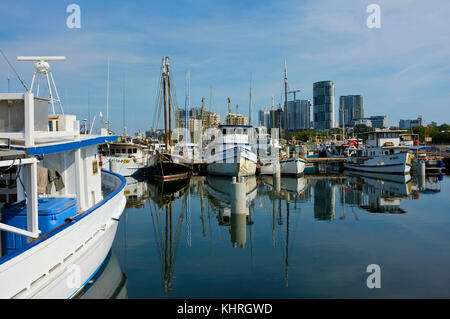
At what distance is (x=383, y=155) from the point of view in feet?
146

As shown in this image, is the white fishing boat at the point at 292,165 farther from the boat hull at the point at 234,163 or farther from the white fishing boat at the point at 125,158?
the white fishing boat at the point at 125,158

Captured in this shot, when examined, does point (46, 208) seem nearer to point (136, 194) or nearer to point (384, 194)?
point (136, 194)

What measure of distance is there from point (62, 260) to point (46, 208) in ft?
5.29

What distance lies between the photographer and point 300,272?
11141 millimetres

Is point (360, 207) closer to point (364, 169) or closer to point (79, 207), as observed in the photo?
point (79, 207)

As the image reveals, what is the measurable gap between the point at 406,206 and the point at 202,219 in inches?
528

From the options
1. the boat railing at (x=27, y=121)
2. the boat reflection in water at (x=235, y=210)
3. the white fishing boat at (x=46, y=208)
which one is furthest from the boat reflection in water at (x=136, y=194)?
the boat railing at (x=27, y=121)

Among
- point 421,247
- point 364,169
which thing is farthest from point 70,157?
point 364,169

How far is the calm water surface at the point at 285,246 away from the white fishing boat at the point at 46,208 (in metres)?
1.94

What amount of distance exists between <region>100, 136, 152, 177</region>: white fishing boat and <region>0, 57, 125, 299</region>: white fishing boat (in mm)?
27571

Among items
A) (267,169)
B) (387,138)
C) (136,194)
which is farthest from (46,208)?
(387,138)

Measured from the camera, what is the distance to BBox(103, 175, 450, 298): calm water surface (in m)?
10.0

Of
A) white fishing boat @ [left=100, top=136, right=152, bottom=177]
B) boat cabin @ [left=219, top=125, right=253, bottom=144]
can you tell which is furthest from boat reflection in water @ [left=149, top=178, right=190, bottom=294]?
boat cabin @ [left=219, top=125, right=253, bottom=144]
